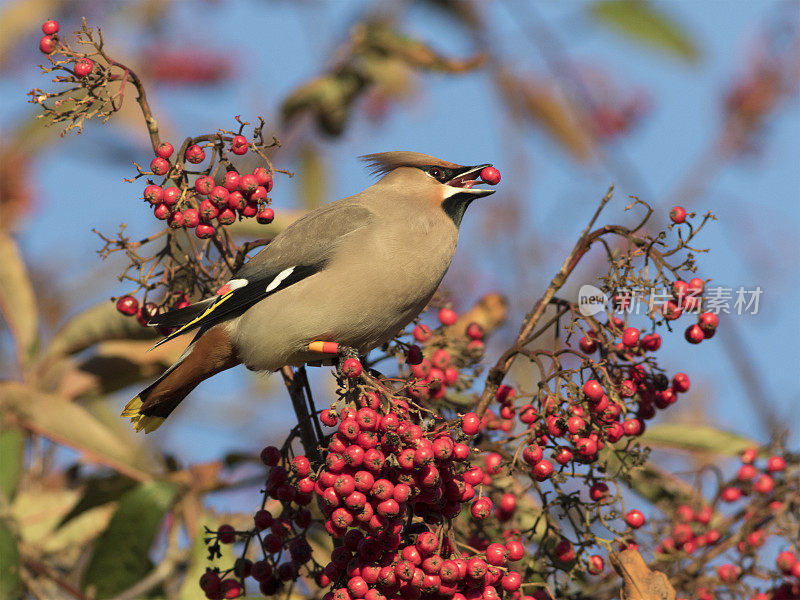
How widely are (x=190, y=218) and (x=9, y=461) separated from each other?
1036 millimetres

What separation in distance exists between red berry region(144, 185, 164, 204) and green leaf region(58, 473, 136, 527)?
1018 mm

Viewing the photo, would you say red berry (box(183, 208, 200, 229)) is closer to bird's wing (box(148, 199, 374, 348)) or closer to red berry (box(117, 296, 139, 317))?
bird's wing (box(148, 199, 374, 348))

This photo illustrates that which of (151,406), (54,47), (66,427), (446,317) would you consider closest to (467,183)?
(446,317)

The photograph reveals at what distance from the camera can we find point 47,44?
2.50 m

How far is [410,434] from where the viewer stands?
2135 mm

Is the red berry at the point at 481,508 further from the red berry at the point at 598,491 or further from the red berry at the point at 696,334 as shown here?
the red berry at the point at 696,334

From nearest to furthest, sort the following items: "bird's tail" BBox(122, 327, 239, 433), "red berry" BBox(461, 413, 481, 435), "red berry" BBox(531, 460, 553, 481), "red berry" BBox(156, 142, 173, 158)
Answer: "red berry" BBox(461, 413, 481, 435) < "red berry" BBox(531, 460, 553, 481) < "red berry" BBox(156, 142, 173, 158) < "bird's tail" BBox(122, 327, 239, 433)

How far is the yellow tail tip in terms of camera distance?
2922mm

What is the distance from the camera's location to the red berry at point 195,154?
2471mm

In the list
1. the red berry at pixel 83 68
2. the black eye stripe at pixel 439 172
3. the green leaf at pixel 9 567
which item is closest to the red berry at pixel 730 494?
the black eye stripe at pixel 439 172

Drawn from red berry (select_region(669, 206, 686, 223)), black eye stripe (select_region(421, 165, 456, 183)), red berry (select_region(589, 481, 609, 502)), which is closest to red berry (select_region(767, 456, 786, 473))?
red berry (select_region(589, 481, 609, 502))

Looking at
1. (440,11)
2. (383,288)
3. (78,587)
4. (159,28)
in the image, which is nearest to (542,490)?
(383,288)

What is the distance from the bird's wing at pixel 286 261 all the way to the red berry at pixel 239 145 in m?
0.37

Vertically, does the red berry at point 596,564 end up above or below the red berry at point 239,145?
below
